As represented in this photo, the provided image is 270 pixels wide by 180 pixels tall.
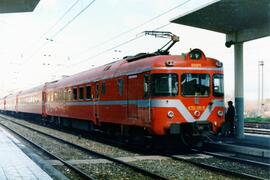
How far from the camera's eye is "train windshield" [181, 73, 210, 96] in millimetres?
14552

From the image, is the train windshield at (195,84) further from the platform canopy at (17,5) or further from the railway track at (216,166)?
the platform canopy at (17,5)

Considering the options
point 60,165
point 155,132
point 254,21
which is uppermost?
point 254,21

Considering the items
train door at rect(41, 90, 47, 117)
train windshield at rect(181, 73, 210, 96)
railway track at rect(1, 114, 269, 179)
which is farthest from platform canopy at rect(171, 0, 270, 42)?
train door at rect(41, 90, 47, 117)

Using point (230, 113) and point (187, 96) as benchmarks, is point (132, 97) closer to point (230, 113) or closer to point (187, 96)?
point (187, 96)

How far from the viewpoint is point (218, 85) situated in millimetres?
15211

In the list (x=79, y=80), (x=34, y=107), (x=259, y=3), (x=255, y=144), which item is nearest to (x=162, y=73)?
(x=259, y=3)

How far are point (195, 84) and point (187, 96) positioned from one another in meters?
0.57

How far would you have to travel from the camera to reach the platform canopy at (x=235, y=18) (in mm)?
15344

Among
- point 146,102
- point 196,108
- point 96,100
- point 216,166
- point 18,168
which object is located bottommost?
point 216,166

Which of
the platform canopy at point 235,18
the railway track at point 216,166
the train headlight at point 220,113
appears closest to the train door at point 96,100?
the platform canopy at point 235,18

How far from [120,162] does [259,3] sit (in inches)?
274

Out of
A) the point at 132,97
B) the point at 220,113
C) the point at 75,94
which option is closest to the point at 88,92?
the point at 75,94

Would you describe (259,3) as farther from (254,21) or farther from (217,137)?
(217,137)

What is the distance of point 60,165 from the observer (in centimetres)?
1317
